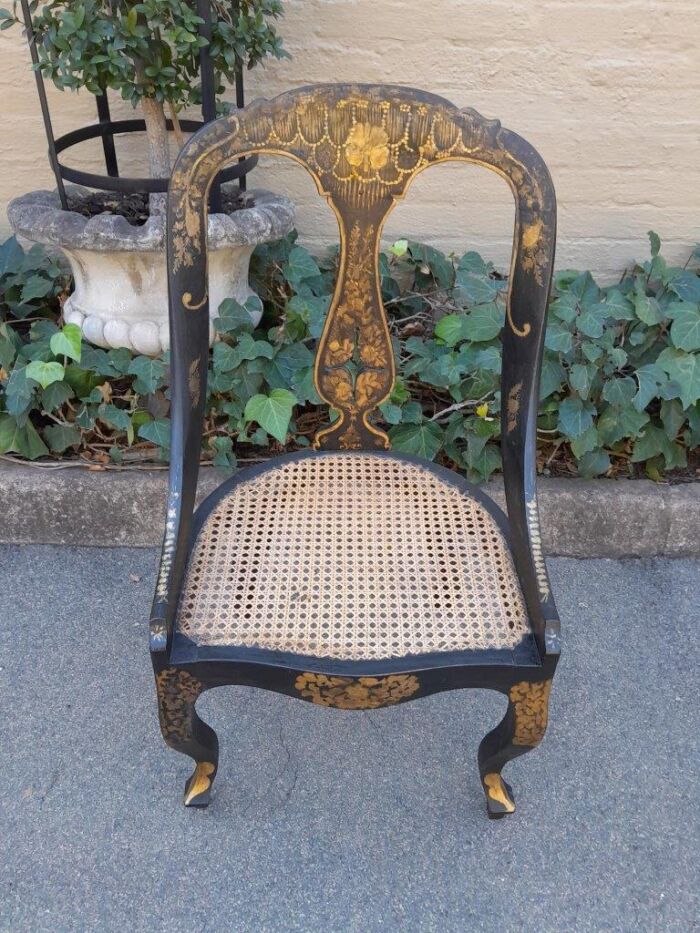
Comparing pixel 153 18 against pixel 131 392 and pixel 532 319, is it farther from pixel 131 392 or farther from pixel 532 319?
pixel 532 319

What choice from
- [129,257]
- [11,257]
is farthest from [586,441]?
[11,257]

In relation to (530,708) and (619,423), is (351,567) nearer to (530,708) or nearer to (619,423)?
(530,708)

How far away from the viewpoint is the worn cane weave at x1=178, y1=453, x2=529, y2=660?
1215 millimetres

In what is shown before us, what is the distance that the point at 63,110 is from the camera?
7.14 ft

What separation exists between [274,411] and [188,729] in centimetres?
86

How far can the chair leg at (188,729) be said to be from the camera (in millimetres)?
1192

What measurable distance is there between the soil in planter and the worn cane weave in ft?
2.80

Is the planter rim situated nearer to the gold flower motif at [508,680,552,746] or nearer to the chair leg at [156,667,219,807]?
the chair leg at [156,667,219,807]

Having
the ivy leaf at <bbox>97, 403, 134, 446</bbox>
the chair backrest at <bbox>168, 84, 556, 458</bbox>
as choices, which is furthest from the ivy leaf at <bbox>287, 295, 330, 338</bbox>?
the chair backrest at <bbox>168, 84, 556, 458</bbox>

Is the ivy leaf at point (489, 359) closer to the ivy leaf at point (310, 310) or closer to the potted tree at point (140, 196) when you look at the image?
the ivy leaf at point (310, 310)

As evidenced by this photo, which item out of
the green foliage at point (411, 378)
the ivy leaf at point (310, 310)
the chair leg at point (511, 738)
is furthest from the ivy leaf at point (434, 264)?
the chair leg at point (511, 738)

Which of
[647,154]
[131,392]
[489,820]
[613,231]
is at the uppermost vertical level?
[647,154]

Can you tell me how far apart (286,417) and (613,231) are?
1.22 m

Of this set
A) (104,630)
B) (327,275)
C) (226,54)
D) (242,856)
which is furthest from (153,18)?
(242,856)
